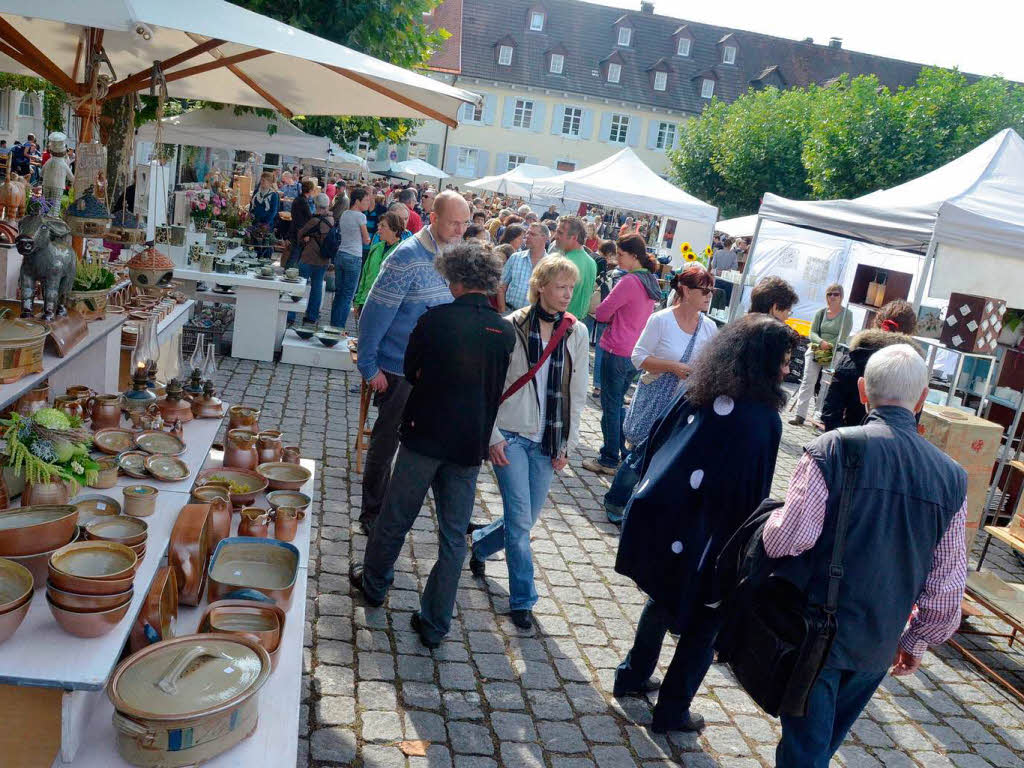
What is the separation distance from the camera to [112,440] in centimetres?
369

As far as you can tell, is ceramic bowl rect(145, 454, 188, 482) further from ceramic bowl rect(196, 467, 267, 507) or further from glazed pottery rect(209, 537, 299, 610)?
glazed pottery rect(209, 537, 299, 610)

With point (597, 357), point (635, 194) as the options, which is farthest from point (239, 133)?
point (635, 194)

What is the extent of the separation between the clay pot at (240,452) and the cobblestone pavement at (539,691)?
2.63ft

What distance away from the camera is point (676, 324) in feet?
17.5

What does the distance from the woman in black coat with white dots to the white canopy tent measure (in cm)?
461

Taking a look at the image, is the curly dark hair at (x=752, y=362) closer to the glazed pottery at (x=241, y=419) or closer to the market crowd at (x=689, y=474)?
the market crowd at (x=689, y=474)

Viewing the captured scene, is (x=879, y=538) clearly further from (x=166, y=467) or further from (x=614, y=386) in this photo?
(x=614, y=386)

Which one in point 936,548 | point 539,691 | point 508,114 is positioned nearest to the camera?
point 936,548

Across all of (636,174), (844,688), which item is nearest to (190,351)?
(844,688)

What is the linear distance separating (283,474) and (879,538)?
8.67ft

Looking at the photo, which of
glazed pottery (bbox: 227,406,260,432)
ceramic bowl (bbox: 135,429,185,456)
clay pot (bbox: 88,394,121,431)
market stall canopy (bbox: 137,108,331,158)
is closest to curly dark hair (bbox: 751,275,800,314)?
glazed pottery (bbox: 227,406,260,432)

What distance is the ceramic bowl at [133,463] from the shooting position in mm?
3441

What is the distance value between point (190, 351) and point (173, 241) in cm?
129

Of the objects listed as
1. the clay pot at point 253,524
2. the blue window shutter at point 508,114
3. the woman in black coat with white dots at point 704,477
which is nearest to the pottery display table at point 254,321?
the clay pot at point 253,524
